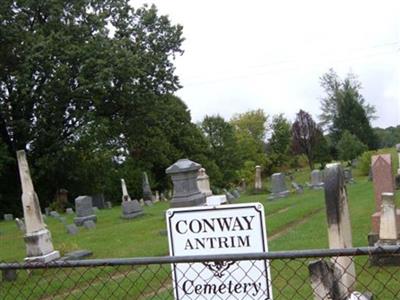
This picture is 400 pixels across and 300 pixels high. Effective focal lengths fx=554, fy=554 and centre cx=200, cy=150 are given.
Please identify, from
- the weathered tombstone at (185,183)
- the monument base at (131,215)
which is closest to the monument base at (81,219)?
the monument base at (131,215)

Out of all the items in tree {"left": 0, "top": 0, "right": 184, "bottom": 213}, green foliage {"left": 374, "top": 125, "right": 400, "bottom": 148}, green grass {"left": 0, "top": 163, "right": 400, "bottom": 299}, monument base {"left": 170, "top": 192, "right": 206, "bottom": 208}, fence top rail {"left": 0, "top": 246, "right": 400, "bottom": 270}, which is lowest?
green grass {"left": 0, "top": 163, "right": 400, "bottom": 299}

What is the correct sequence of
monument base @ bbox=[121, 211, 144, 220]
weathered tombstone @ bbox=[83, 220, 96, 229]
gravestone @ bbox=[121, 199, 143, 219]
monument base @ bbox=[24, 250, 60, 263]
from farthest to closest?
gravestone @ bbox=[121, 199, 143, 219], monument base @ bbox=[121, 211, 144, 220], weathered tombstone @ bbox=[83, 220, 96, 229], monument base @ bbox=[24, 250, 60, 263]

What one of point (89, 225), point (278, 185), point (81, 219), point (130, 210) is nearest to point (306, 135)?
point (278, 185)

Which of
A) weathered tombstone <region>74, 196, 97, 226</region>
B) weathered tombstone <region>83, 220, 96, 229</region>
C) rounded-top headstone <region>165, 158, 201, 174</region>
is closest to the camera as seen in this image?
rounded-top headstone <region>165, 158, 201, 174</region>

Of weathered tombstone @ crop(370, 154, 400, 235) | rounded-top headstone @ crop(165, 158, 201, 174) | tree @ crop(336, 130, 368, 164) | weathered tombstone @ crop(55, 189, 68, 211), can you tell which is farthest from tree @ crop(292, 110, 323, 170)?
weathered tombstone @ crop(370, 154, 400, 235)

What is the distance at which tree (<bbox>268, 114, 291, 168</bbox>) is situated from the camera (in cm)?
6253

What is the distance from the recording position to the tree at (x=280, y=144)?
205 feet

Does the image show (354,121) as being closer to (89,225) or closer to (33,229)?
(89,225)

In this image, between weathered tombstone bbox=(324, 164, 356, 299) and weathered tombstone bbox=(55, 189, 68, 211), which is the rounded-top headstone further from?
weathered tombstone bbox=(55, 189, 68, 211)

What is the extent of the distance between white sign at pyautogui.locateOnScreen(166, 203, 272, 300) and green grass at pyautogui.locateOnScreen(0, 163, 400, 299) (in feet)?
6.48

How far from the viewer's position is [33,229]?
11469mm

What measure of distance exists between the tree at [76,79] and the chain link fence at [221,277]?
19186mm

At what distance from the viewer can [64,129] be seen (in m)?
30.4

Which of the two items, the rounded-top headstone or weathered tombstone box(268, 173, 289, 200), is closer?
the rounded-top headstone
